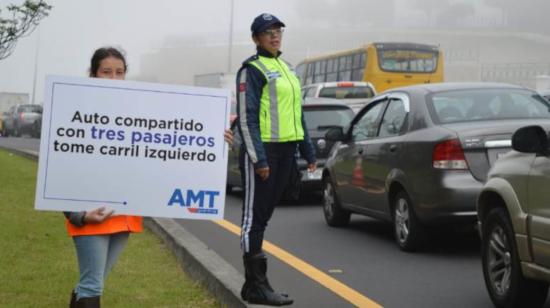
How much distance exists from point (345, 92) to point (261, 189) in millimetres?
20053

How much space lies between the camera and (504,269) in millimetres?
6324

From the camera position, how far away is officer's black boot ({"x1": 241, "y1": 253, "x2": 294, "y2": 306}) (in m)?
5.93

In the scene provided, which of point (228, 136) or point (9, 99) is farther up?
point (9, 99)

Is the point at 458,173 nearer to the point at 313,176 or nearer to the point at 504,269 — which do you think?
the point at 504,269

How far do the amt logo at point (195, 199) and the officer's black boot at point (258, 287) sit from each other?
1226mm

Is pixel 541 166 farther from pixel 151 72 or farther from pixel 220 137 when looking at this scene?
pixel 151 72

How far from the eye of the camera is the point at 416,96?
937 centimetres

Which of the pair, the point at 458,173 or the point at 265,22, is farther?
the point at 458,173

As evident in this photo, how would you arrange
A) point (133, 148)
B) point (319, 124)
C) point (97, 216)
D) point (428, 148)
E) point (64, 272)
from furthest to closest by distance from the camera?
point (319, 124) → point (428, 148) → point (64, 272) → point (133, 148) → point (97, 216)

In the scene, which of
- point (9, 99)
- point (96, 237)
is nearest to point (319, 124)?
point (96, 237)

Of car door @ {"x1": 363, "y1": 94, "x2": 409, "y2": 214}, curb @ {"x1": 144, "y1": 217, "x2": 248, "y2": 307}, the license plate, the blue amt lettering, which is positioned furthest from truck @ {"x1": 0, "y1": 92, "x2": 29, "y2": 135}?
the blue amt lettering

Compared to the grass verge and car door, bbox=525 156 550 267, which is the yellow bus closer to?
the grass verge

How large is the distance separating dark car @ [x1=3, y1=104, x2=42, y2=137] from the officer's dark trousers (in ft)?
145

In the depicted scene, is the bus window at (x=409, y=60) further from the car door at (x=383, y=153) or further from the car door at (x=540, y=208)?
the car door at (x=540, y=208)
